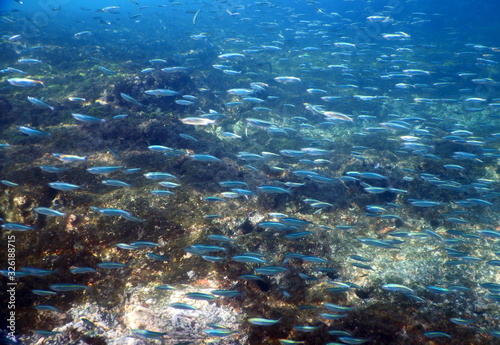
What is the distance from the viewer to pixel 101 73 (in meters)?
12.4

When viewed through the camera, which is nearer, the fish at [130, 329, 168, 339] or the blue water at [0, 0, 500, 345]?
the fish at [130, 329, 168, 339]

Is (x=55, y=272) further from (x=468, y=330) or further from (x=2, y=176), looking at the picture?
(x=468, y=330)

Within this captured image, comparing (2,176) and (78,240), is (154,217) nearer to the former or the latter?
(78,240)

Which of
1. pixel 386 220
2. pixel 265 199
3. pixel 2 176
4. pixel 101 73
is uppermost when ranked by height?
pixel 101 73

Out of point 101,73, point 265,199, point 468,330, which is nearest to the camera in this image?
point 468,330

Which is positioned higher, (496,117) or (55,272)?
(496,117)

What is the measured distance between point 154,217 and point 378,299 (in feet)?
13.0

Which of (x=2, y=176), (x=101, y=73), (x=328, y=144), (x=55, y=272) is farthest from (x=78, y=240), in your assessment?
(x=101, y=73)

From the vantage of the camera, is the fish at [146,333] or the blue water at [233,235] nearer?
the fish at [146,333]

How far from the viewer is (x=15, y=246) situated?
4160mm

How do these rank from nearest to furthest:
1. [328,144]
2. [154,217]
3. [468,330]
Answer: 1. [468,330]
2. [154,217]
3. [328,144]

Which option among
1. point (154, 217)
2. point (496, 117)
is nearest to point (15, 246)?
point (154, 217)

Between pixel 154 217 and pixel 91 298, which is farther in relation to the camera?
pixel 154 217

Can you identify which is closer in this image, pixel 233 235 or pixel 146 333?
pixel 146 333
